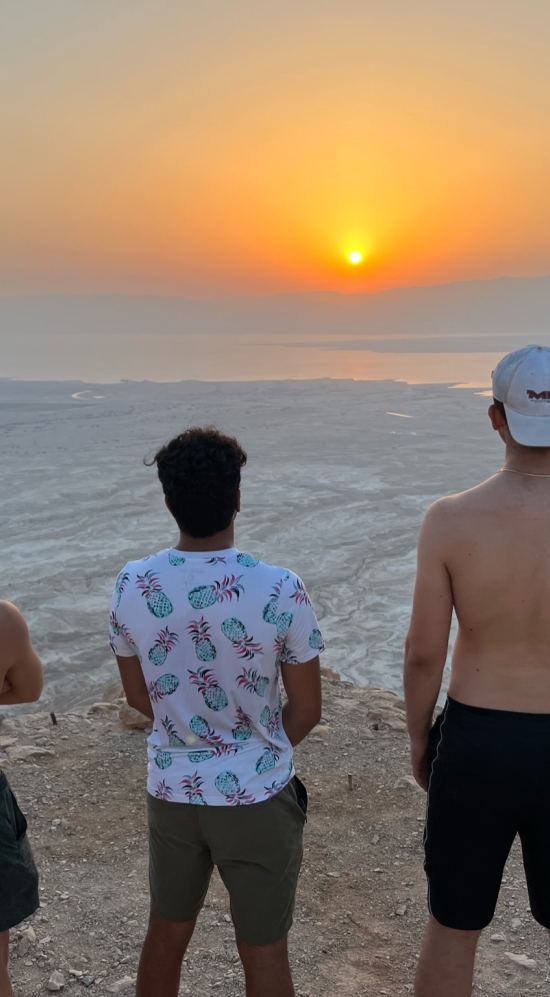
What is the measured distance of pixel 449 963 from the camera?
2.34 metres

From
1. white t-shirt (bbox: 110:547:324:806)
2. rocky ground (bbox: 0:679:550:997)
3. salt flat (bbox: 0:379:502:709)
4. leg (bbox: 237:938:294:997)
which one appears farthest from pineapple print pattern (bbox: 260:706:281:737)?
salt flat (bbox: 0:379:502:709)

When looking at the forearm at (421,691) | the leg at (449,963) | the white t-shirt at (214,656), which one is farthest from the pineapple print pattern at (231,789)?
the leg at (449,963)

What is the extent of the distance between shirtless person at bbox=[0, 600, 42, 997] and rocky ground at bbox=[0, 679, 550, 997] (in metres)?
1.00

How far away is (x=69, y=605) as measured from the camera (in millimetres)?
10242

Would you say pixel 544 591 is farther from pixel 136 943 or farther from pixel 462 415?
pixel 462 415

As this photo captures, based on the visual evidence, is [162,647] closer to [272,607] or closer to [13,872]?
[272,607]

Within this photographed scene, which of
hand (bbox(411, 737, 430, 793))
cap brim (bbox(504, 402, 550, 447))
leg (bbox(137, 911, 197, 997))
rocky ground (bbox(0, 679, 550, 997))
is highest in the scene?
cap brim (bbox(504, 402, 550, 447))

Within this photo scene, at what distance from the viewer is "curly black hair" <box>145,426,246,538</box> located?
2219 millimetres

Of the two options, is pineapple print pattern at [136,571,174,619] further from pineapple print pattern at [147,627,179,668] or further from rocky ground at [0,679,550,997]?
rocky ground at [0,679,550,997]

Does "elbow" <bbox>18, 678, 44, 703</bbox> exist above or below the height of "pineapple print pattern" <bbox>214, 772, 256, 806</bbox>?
above

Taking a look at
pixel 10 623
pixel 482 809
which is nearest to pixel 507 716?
pixel 482 809

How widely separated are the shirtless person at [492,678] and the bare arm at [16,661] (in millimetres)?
1081

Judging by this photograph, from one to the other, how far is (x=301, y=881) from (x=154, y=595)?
2.21 metres

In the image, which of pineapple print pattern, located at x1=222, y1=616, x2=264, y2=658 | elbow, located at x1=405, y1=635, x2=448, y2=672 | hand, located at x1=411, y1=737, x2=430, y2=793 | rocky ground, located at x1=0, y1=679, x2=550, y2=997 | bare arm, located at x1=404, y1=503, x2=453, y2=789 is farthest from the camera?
rocky ground, located at x1=0, y1=679, x2=550, y2=997
